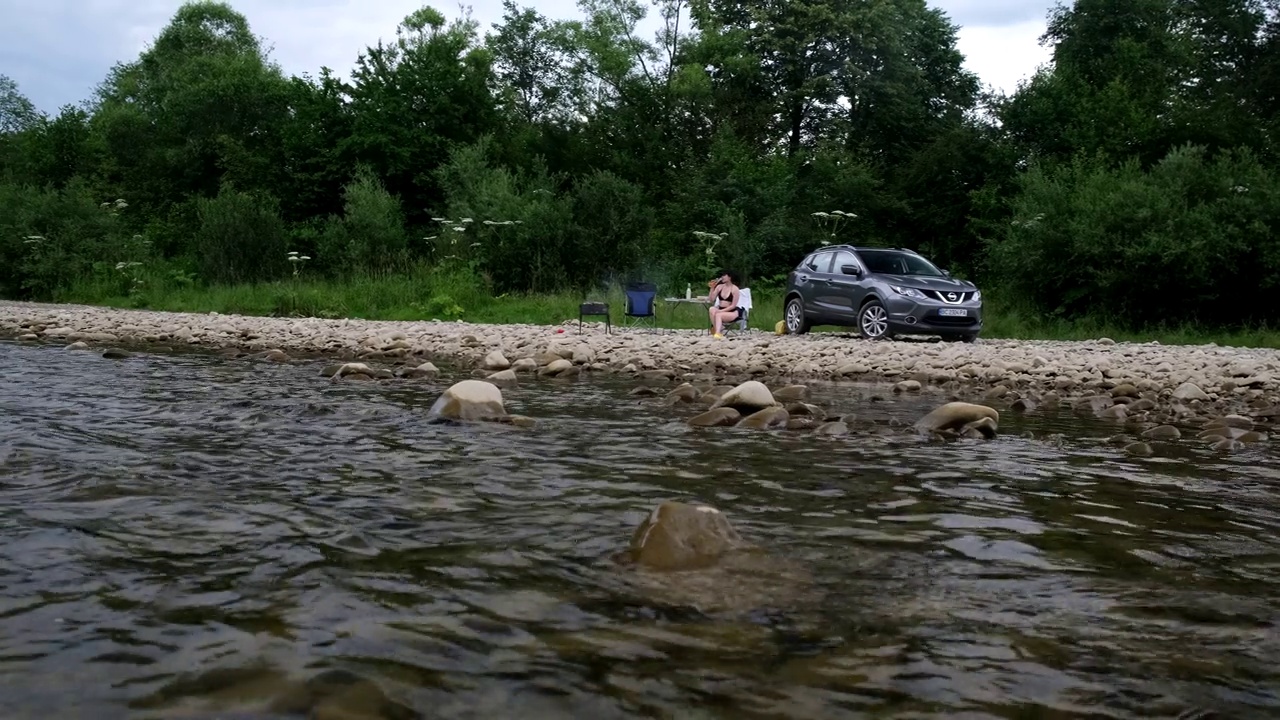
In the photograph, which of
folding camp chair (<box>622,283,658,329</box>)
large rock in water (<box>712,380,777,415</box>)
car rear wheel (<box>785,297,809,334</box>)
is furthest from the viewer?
folding camp chair (<box>622,283,658,329</box>)

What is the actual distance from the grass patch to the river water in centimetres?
1124

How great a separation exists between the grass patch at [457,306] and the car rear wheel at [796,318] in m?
1.97

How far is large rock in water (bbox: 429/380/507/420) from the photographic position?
7.97 m

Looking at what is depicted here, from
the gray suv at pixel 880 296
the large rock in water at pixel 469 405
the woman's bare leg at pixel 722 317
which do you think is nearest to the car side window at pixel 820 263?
the gray suv at pixel 880 296

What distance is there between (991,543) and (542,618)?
83.5 inches

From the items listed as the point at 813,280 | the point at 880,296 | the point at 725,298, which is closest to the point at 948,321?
the point at 880,296

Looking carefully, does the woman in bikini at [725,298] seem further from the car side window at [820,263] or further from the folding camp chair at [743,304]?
the car side window at [820,263]

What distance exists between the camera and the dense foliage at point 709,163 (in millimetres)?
18391

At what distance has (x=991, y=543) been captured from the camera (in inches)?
174

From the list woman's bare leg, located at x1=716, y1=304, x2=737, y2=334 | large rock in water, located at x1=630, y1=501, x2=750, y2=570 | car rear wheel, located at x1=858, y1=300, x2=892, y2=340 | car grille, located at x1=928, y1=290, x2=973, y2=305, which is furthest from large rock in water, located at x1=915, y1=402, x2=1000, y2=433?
woman's bare leg, located at x1=716, y1=304, x2=737, y2=334

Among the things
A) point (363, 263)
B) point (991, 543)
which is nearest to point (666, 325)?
point (363, 263)

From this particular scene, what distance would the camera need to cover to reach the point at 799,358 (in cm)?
1337

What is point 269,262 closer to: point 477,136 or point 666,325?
point 666,325

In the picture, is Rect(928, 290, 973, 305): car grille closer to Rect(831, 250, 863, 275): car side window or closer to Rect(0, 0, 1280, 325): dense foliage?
Rect(831, 250, 863, 275): car side window
